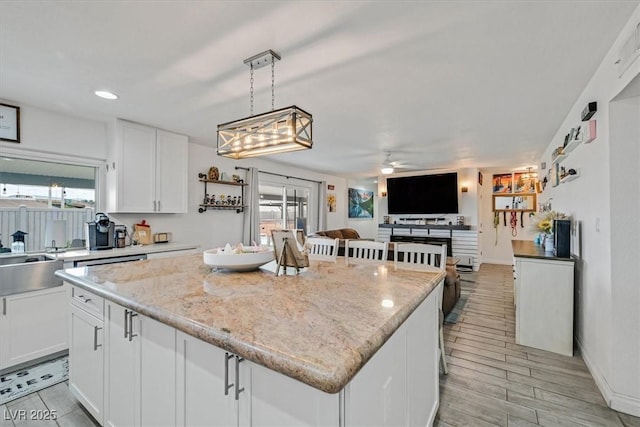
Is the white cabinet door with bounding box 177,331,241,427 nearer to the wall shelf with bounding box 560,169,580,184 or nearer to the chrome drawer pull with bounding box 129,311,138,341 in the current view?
the chrome drawer pull with bounding box 129,311,138,341

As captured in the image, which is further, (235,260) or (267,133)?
(267,133)

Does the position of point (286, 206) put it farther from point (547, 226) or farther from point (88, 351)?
point (88, 351)

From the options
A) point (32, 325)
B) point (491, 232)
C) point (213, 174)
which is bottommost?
point (32, 325)

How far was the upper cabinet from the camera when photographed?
11.1ft

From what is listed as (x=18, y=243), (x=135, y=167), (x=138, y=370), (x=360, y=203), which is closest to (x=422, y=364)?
(x=138, y=370)

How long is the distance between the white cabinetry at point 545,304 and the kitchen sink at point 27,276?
431 cm

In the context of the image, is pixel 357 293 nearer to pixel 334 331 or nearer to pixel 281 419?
pixel 334 331

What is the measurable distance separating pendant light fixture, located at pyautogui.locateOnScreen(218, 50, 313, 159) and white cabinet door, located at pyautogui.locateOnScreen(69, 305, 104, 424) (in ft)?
4.57

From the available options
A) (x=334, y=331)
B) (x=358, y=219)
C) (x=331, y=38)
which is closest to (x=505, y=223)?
(x=358, y=219)

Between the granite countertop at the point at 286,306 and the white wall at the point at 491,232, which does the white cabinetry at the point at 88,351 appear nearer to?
the granite countertop at the point at 286,306

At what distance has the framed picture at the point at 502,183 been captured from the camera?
7145mm

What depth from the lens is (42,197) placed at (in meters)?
3.20

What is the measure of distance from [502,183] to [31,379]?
8684mm

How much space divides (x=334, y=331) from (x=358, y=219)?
8.37 meters
